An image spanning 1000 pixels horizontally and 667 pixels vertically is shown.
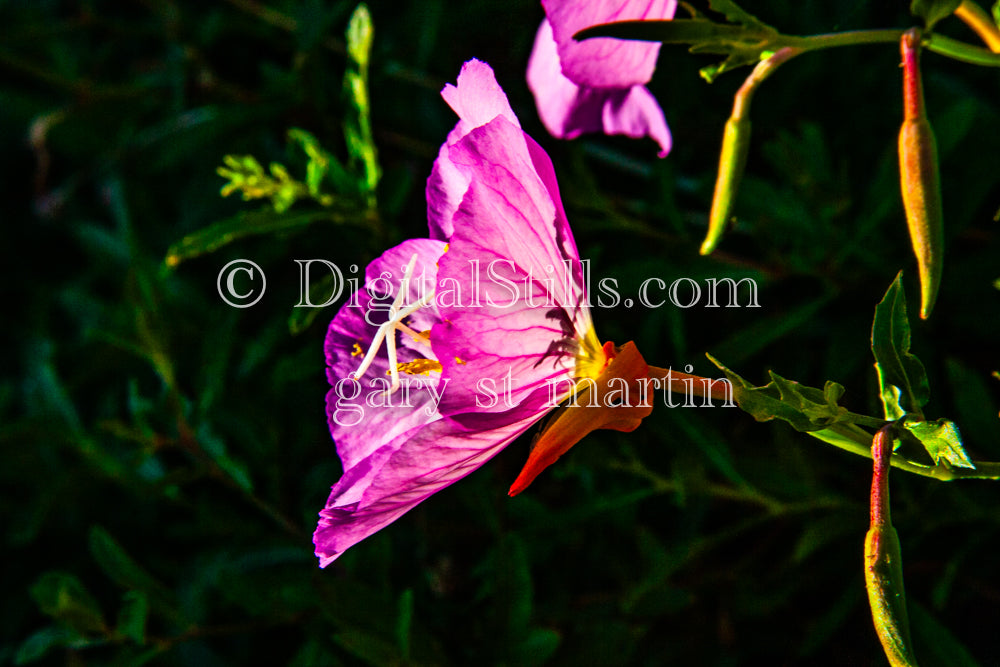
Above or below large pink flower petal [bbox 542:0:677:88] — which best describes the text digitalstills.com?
below

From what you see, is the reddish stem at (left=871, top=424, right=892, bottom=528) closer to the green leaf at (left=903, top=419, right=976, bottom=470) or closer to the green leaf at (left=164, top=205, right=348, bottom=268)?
the green leaf at (left=903, top=419, right=976, bottom=470)

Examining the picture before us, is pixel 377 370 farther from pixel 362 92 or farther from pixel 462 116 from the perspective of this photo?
pixel 362 92

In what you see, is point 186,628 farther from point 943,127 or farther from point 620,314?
point 943,127

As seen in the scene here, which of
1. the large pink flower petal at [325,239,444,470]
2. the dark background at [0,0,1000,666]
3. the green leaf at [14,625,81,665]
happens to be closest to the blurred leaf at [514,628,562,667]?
the dark background at [0,0,1000,666]

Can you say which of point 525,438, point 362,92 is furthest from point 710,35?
point 525,438

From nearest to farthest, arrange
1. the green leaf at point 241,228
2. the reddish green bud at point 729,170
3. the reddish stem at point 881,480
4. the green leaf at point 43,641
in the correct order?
the reddish stem at point 881,480
the reddish green bud at point 729,170
the green leaf at point 241,228
the green leaf at point 43,641

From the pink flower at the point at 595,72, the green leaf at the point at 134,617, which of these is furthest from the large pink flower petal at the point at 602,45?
the green leaf at the point at 134,617

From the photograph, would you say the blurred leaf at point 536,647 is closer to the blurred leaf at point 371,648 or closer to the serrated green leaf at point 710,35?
the blurred leaf at point 371,648
